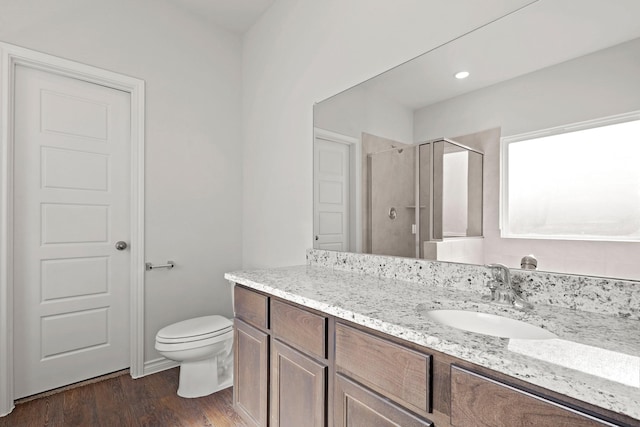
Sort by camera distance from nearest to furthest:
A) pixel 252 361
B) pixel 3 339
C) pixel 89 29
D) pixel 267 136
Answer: pixel 252 361 < pixel 3 339 < pixel 89 29 < pixel 267 136

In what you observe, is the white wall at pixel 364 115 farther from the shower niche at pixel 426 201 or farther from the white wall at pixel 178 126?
the white wall at pixel 178 126

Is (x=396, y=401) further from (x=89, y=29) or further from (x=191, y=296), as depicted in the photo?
(x=89, y=29)

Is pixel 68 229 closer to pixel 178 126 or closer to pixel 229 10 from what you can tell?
pixel 178 126

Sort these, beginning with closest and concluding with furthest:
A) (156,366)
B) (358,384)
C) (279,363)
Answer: (358,384), (279,363), (156,366)

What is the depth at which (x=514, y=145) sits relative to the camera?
120cm

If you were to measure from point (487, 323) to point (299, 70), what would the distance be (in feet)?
6.35

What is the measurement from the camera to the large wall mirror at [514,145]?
986mm

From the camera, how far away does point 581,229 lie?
1.05m

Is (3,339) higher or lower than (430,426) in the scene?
lower

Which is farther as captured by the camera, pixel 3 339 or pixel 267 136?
pixel 267 136

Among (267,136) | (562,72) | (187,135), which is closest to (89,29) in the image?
(187,135)

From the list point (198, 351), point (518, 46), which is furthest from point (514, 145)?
point (198, 351)

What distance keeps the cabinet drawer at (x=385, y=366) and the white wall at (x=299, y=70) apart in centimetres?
115

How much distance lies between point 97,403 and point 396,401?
2018 millimetres
